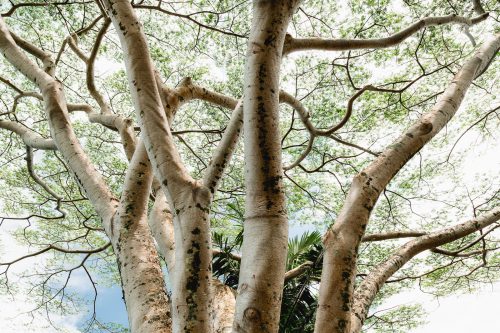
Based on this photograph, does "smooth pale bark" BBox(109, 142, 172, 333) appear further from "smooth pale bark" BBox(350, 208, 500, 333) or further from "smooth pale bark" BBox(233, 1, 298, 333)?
"smooth pale bark" BBox(350, 208, 500, 333)

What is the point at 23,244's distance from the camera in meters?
8.10

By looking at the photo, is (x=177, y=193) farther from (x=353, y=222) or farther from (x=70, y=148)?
(x=70, y=148)

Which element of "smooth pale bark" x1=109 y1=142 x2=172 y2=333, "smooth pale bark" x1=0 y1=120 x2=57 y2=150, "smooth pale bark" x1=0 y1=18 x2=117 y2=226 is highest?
"smooth pale bark" x1=0 y1=120 x2=57 y2=150

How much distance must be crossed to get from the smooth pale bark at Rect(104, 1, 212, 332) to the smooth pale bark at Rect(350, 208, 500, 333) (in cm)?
81

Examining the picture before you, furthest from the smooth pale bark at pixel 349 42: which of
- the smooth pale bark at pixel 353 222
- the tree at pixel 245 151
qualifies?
the smooth pale bark at pixel 353 222

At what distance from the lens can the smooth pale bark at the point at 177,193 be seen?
152 cm

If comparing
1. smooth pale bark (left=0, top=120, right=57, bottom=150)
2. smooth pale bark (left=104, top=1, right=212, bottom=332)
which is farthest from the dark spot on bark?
smooth pale bark (left=0, top=120, right=57, bottom=150)

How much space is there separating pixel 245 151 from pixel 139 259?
0.90m

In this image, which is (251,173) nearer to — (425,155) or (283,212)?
(283,212)

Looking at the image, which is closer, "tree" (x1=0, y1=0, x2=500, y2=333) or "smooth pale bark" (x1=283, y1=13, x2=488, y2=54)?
"tree" (x1=0, y1=0, x2=500, y2=333)

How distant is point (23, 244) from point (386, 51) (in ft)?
27.2

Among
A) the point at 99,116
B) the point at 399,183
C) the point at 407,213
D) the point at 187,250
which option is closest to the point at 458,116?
the point at 399,183

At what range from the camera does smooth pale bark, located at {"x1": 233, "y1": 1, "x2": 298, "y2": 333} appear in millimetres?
1346

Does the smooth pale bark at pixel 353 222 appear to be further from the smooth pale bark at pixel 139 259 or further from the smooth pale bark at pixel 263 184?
the smooth pale bark at pixel 139 259
